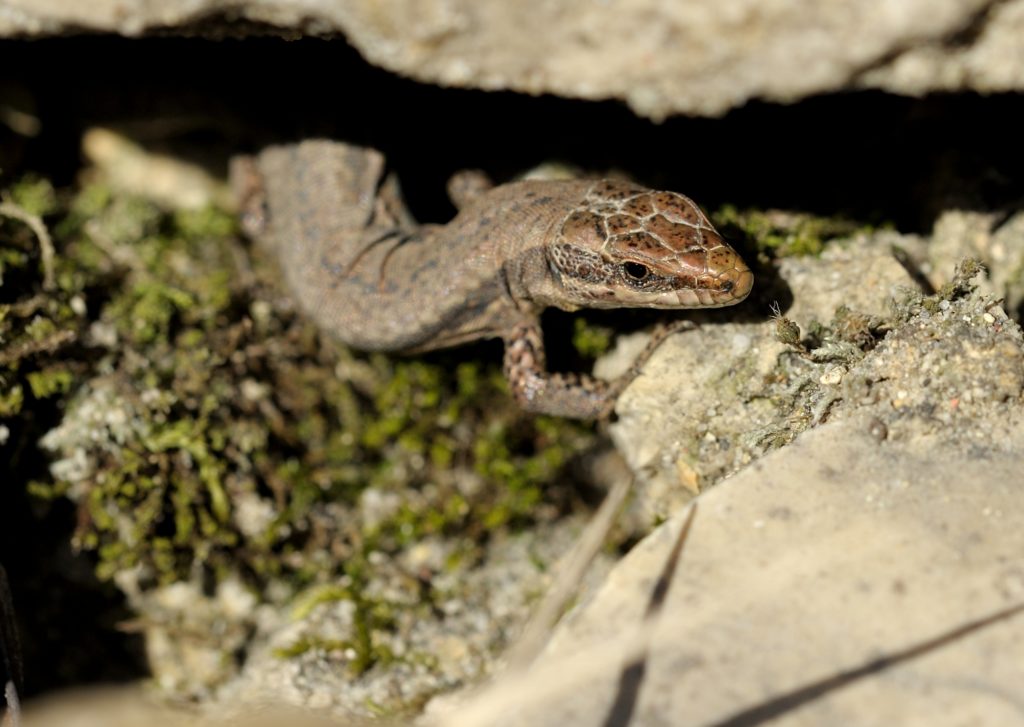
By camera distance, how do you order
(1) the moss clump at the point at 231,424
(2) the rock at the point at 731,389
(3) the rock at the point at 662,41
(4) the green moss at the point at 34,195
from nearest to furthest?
(3) the rock at the point at 662,41
(2) the rock at the point at 731,389
(1) the moss clump at the point at 231,424
(4) the green moss at the point at 34,195

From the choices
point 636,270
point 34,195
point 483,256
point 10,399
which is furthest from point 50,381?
point 636,270

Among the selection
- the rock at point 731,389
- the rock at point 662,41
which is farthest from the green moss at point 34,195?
the rock at point 731,389

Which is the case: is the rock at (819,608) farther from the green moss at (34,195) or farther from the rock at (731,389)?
the green moss at (34,195)

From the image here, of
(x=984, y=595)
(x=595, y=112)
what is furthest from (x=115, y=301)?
(x=984, y=595)

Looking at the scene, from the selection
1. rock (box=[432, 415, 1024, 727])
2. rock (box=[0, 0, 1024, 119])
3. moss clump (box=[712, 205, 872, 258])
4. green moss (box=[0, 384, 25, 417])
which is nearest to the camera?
rock (box=[432, 415, 1024, 727])

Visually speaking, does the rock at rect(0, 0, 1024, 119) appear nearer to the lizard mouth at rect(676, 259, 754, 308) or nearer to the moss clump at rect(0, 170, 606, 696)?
the lizard mouth at rect(676, 259, 754, 308)

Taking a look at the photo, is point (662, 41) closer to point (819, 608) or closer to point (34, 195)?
point (819, 608)

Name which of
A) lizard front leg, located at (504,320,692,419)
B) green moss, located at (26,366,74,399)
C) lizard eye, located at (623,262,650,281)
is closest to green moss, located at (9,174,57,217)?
green moss, located at (26,366,74,399)
